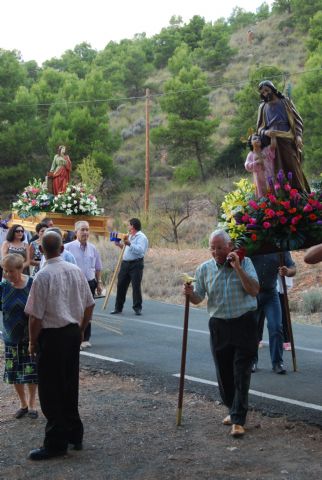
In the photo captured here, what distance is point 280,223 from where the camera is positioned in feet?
23.1

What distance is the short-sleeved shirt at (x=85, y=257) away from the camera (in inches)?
441

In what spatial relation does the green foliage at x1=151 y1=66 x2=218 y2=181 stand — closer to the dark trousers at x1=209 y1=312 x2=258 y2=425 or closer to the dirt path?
the dirt path

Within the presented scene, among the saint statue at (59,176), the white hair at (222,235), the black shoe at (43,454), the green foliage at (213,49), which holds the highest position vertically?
the green foliage at (213,49)

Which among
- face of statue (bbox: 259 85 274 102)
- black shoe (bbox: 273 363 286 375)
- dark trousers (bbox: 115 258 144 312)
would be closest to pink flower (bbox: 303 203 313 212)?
face of statue (bbox: 259 85 274 102)

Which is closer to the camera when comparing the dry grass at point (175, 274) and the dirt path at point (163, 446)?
the dirt path at point (163, 446)

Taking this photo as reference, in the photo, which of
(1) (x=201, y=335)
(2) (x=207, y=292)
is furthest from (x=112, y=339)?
(2) (x=207, y=292)

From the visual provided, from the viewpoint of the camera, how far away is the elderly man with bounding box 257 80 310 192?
314 inches

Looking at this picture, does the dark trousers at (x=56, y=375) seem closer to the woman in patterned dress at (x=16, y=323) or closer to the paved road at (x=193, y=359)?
the woman in patterned dress at (x=16, y=323)

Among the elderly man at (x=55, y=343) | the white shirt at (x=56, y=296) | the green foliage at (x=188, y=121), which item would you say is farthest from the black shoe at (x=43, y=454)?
the green foliage at (x=188, y=121)

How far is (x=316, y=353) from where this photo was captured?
415 inches

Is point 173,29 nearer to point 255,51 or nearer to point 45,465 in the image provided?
point 255,51

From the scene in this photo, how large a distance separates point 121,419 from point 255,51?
213ft

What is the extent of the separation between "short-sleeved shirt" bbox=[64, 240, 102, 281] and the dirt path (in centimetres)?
339

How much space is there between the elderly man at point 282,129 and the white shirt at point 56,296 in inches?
115
